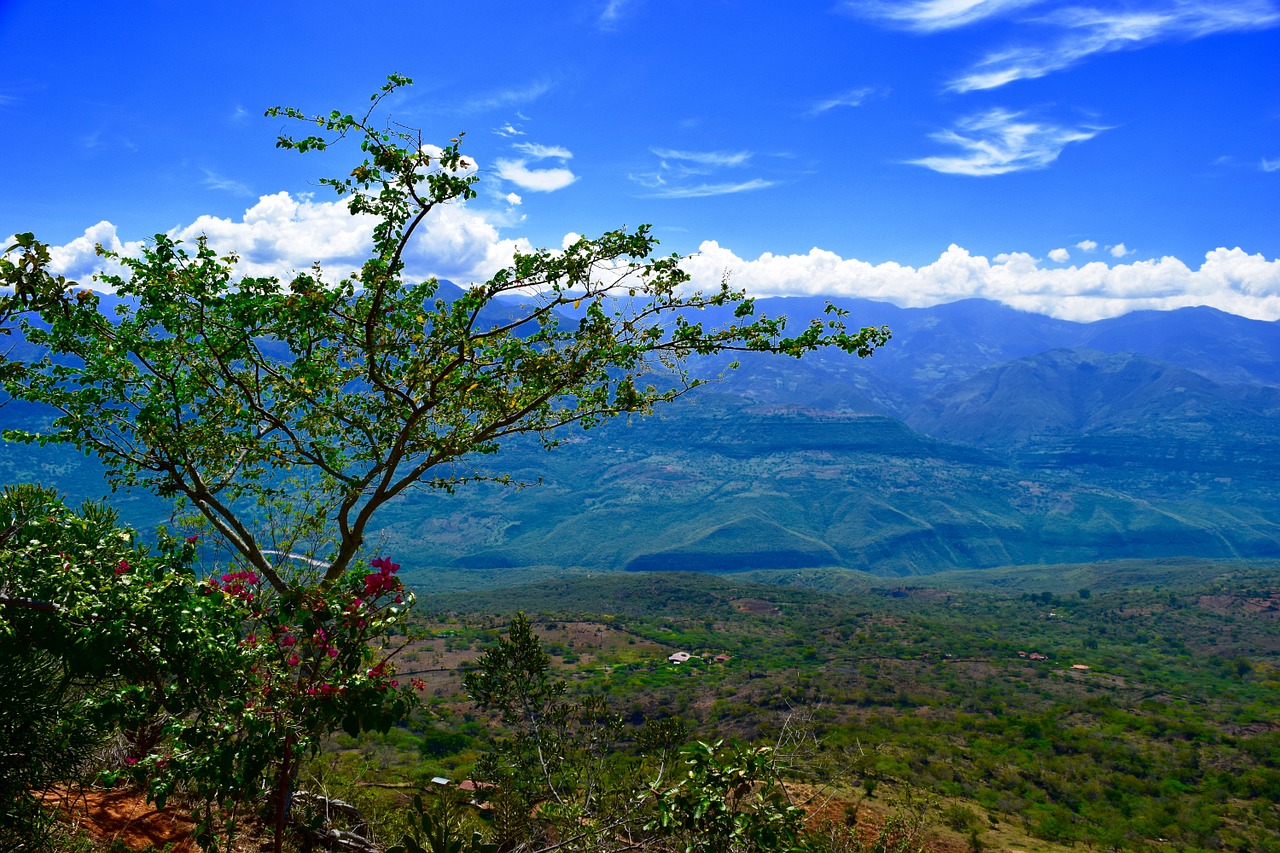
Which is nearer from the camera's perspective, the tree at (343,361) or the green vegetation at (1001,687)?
the tree at (343,361)

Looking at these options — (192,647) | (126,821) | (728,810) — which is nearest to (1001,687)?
(728,810)

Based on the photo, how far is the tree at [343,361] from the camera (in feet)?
18.2

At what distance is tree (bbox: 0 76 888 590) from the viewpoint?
5543mm

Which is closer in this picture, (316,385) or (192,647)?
(192,647)

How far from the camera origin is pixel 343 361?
6.74m

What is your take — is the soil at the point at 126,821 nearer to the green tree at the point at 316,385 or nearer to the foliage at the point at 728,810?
the green tree at the point at 316,385

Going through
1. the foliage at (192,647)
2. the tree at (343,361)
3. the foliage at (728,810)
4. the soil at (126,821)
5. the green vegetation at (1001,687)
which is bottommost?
the green vegetation at (1001,687)

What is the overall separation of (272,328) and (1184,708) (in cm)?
6239

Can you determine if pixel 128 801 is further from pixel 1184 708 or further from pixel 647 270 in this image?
pixel 1184 708

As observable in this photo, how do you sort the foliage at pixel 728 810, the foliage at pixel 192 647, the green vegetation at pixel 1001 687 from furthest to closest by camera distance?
the green vegetation at pixel 1001 687 → the foliage at pixel 728 810 → the foliage at pixel 192 647

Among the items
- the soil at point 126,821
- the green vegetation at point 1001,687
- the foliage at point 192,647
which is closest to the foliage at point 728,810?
the foliage at point 192,647

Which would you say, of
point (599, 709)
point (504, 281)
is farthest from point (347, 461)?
point (599, 709)

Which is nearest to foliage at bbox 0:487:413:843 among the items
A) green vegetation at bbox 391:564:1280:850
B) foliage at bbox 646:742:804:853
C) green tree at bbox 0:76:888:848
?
green tree at bbox 0:76:888:848

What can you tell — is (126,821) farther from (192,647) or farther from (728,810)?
(728,810)
